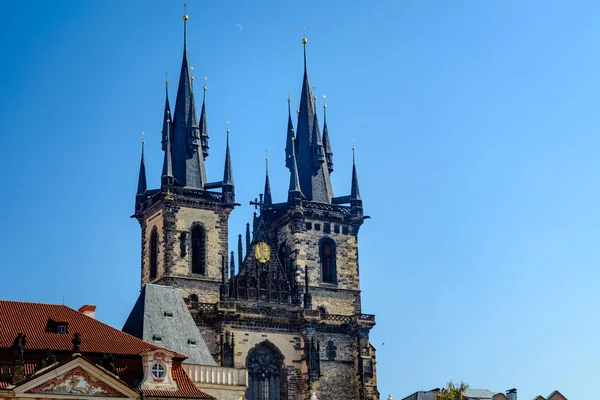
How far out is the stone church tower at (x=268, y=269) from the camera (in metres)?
69.8

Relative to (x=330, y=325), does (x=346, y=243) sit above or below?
above

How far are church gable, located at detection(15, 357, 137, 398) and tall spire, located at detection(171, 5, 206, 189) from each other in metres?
33.5

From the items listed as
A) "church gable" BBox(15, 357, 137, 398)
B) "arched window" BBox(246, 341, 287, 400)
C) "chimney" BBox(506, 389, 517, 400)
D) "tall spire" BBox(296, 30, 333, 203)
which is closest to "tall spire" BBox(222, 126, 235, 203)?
"tall spire" BBox(296, 30, 333, 203)

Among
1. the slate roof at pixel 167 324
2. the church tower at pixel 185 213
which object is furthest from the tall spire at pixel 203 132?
the slate roof at pixel 167 324

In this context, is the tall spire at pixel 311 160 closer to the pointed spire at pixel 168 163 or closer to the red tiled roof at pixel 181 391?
the pointed spire at pixel 168 163

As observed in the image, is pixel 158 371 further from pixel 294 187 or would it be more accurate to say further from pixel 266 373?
pixel 294 187

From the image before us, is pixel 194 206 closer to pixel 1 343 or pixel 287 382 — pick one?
pixel 287 382

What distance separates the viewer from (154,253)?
239ft

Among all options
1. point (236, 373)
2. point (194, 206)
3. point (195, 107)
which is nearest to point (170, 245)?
point (194, 206)

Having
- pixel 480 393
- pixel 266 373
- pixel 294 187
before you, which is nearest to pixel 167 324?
pixel 266 373

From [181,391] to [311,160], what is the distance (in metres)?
38.2

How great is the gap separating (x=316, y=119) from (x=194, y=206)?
1214 centimetres

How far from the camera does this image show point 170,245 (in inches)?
2773

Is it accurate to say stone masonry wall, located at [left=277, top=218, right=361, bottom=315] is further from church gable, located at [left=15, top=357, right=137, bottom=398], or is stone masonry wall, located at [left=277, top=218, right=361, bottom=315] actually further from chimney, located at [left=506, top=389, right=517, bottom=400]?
church gable, located at [left=15, top=357, right=137, bottom=398]
